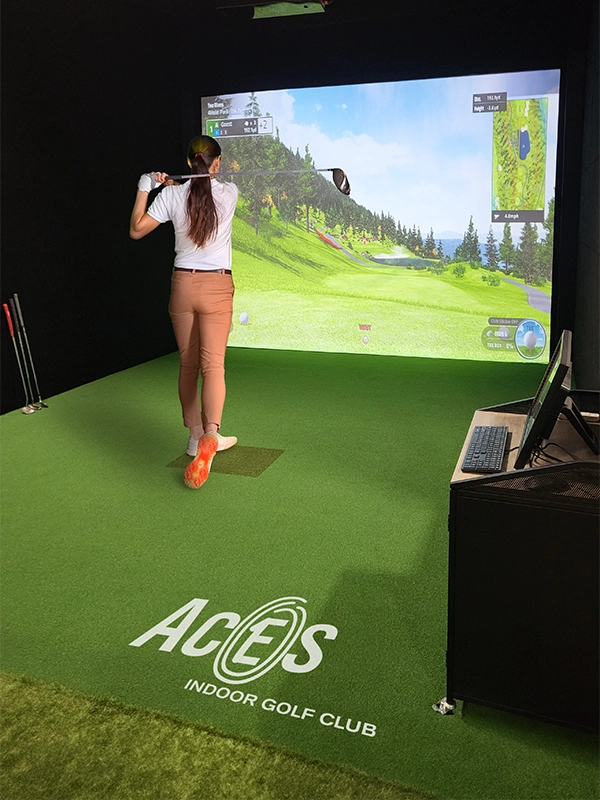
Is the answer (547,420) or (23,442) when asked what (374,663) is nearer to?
(547,420)

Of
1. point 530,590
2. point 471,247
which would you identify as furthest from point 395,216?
point 530,590

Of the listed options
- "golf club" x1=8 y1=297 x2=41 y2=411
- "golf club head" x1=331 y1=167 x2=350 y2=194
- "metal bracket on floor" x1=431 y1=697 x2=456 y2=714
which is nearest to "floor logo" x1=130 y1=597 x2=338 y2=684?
"metal bracket on floor" x1=431 y1=697 x2=456 y2=714

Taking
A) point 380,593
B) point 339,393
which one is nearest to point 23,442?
point 339,393

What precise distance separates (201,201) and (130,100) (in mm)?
3638

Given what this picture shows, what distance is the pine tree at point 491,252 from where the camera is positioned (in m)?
6.60

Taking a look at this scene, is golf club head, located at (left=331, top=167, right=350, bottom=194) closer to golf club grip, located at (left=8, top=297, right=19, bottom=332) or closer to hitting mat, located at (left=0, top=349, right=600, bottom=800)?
hitting mat, located at (left=0, top=349, right=600, bottom=800)

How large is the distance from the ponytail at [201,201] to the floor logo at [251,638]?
6.01ft

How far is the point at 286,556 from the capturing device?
2775 millimetres

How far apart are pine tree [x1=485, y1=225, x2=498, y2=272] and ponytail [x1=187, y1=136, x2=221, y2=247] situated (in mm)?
3780

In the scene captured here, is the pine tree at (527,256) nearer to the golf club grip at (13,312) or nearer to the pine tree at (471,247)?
the pine tree at (471,247)

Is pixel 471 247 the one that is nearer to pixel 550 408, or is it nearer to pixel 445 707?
pixel 550 408

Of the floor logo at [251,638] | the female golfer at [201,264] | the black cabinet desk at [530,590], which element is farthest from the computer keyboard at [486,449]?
the female golfer at [201,264]

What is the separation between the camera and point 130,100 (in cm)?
648

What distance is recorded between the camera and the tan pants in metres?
3.58
